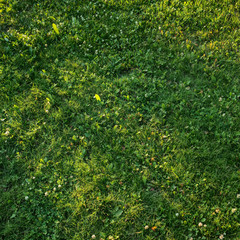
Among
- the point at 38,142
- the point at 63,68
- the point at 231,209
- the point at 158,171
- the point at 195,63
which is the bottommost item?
the point at 231,209

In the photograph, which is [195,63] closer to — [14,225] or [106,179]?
[106,179]

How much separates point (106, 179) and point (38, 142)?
1227 mm

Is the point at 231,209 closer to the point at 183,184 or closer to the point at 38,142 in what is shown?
the point at 183,184

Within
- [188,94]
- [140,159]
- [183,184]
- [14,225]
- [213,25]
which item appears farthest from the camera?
[213,25]

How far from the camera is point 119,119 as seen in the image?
3.80 m

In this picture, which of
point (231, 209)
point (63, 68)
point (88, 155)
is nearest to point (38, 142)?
point (88, 155)

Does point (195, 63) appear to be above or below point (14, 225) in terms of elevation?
above

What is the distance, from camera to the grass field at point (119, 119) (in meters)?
3.00

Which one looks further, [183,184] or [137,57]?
[137,57]

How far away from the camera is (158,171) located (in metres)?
3.31

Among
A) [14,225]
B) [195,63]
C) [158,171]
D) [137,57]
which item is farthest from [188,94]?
[14,225]

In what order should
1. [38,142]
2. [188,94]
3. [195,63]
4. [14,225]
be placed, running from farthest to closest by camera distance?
[195,63] < [188,94] < [38,142] < [14,225]

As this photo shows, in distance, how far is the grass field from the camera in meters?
3.00

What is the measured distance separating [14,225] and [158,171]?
196 cm
